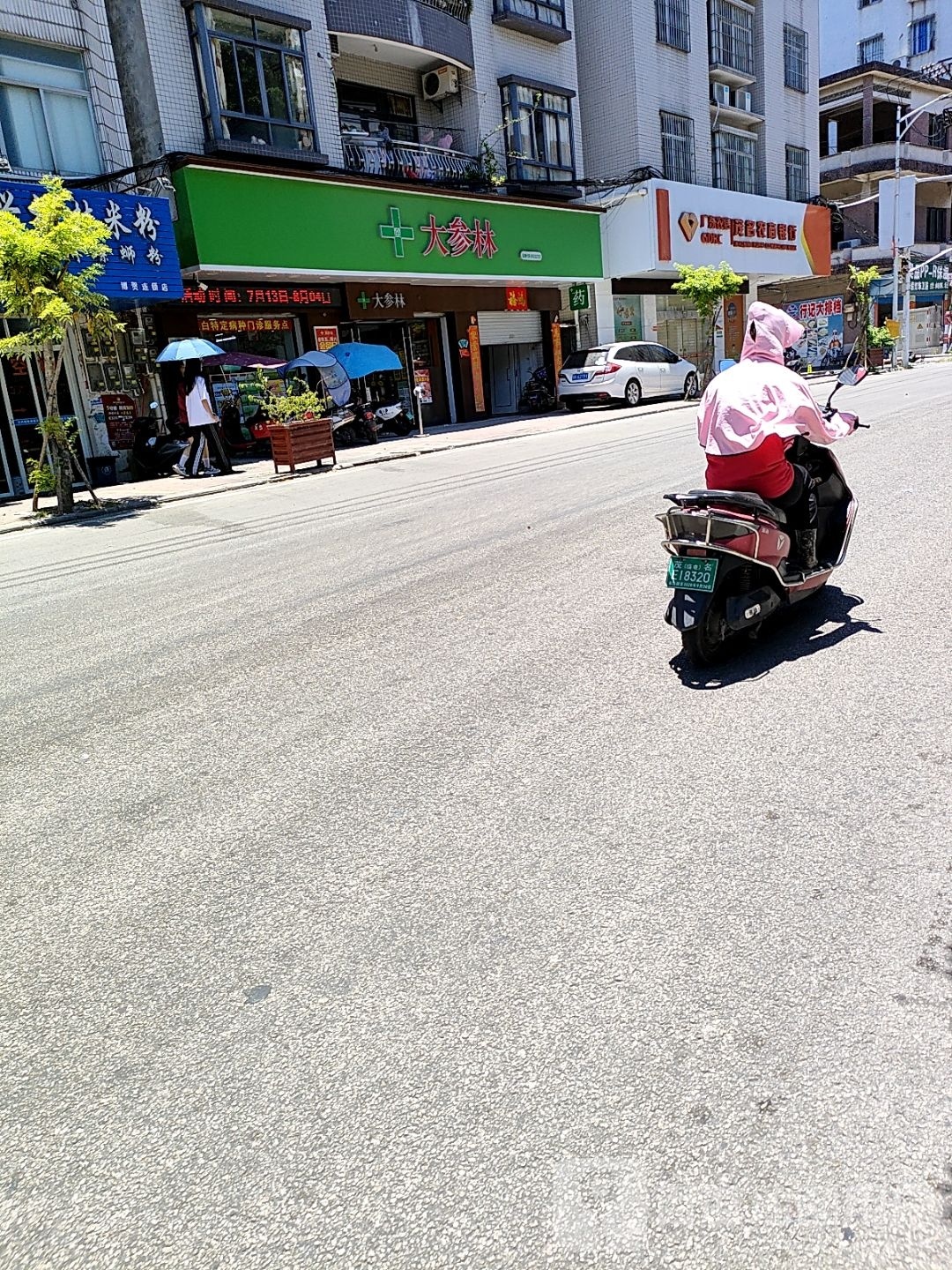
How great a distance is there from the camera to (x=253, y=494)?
1410 centimetres

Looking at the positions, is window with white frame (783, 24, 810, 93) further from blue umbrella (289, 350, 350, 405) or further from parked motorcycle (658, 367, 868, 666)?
parked motorcycle (658, 367, 868, 666)

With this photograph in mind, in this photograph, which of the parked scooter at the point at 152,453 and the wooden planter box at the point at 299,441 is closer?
the wooden planter box at the point at 299,441

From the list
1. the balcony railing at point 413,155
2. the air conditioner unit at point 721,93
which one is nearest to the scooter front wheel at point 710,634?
the balcony railing at point 413,155

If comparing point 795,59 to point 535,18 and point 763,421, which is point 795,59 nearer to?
point 535,18

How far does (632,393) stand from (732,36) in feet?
57.2

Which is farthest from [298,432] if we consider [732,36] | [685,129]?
[732,36]

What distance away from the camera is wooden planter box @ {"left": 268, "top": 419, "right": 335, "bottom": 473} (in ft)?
52.1

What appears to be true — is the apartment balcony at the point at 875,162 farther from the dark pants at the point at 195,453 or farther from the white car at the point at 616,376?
the dark pants at the point at 195,453

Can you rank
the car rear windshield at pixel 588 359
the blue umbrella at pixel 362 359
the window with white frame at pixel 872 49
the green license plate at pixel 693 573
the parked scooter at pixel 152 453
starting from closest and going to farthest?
the green license plate at pixel 693 573
the parked scooter at pixel 152 453
the blue umbrella at pixel 362 359
the car rear windshield at pixel 588 359
the window with white frame at pixel 872 49

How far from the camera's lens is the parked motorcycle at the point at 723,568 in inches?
188

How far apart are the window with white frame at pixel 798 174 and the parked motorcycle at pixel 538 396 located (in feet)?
55.0

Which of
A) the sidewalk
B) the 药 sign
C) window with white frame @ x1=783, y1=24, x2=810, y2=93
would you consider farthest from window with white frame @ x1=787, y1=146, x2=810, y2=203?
the sidewalk

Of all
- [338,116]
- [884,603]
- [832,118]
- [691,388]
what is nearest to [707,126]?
[691,388]

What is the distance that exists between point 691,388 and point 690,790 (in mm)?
25156
